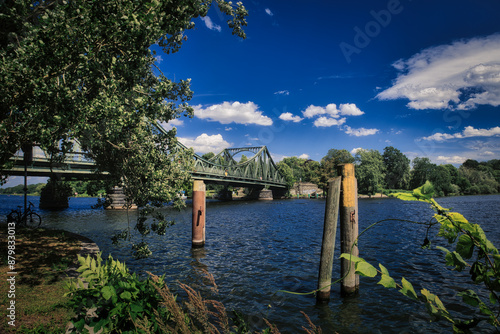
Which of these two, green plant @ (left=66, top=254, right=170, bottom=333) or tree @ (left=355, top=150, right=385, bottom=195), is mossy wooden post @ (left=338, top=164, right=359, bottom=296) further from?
tree @ (left=355, top=150, right=385, bottom=195)

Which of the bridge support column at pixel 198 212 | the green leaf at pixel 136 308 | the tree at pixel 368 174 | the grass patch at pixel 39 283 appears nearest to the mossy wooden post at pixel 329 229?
the green leaf at pixel 136 308

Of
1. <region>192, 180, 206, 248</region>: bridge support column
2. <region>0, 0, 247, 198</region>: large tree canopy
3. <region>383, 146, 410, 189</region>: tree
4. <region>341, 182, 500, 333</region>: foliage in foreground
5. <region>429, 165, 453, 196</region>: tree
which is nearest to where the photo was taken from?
<region>341, 182, 500, 333</region>: foliage in foreground

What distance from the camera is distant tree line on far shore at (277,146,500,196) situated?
87188 mm

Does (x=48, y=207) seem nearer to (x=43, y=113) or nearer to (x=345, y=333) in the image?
(x=43, y=113)

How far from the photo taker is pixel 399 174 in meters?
107

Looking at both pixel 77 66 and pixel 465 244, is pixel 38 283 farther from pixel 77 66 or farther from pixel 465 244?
pixel 465 244

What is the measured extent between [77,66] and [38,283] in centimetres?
514

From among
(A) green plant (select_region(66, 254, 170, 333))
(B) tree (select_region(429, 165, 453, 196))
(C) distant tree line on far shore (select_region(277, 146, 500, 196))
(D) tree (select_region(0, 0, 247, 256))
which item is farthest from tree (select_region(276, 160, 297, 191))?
(A) green plant (select_region(66, 254, 170, 333))

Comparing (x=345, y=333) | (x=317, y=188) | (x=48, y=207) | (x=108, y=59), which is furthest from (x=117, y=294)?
(x=317, y=188)

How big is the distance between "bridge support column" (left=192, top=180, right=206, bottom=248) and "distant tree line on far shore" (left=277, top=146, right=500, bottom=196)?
6984 cm

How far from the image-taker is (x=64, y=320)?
514 cm

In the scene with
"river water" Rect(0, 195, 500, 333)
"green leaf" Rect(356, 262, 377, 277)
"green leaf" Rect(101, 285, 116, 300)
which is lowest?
"river water" Rect(0, 195, 500, 333)

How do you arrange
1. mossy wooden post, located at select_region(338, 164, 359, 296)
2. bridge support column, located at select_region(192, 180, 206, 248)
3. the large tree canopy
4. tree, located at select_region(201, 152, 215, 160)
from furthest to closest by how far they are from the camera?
tree, located at select_region(201, 152, 215, 160) < bridge support column, located at select_region(192, 180, 206, 248) < mossy wooden post, located at select_region(338, 164, 359, 296) < the large tree canopy

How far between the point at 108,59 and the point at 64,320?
5.74 metres
